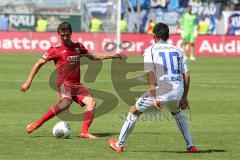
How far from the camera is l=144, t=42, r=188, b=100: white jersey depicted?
11734 millimetres

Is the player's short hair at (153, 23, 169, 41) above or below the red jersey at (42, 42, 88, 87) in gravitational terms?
above

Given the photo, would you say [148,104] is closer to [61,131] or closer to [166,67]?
[166,67]

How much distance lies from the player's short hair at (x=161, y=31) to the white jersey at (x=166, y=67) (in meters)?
0.12

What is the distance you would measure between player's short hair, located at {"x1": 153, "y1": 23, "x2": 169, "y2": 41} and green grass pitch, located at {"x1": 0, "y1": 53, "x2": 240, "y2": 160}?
5.92ft

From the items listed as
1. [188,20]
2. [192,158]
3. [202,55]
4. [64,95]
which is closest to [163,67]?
[192,158]

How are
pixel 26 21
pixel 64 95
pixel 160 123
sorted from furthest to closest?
pixel 26 21 → pixel 160 123 → pixel 64 95

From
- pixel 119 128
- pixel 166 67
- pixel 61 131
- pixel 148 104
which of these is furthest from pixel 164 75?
pixel 119 128

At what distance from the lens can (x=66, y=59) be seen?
1416 centimetres

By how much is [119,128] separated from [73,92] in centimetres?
170

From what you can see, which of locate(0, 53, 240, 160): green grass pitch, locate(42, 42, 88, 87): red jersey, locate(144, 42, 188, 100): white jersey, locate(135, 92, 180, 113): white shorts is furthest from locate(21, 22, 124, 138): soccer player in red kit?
locate(144, 42, 188, 100): white jersey

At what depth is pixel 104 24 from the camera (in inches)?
2173

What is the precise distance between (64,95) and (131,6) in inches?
1629

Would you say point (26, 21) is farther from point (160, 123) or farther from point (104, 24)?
point (160, 123)

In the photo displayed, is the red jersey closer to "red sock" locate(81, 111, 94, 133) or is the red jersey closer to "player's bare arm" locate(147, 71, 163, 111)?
"red sock" locate(81, 111, 94, 133)
